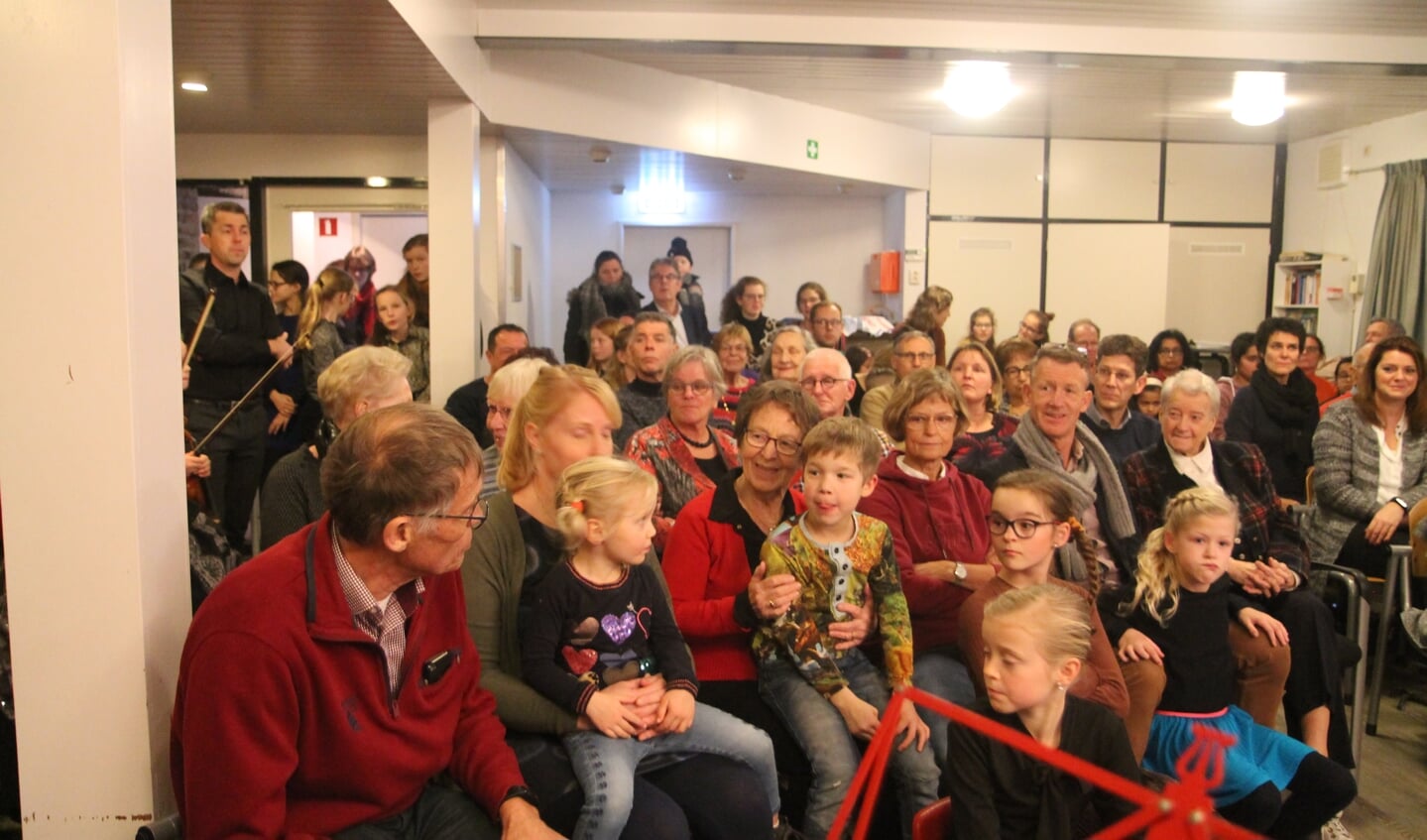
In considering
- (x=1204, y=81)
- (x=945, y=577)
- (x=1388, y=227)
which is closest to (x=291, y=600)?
(x=945, y=577)

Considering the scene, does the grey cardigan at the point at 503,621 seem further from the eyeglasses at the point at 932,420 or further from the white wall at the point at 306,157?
the white wall at the point at 306,157

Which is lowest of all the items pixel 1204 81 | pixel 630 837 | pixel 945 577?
pixel 630 837

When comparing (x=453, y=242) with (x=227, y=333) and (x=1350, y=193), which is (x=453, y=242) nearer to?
(x=227, y=333)

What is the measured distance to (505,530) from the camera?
2289 mm

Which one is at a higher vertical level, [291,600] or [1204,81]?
[1204,81]

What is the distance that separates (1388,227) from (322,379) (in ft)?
27.7

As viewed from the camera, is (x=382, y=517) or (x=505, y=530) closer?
(x=382, y=517)

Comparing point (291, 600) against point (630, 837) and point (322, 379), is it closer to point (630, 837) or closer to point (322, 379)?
point (630, 837)

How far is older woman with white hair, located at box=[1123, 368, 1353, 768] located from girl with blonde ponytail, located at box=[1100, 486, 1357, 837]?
0.64ft

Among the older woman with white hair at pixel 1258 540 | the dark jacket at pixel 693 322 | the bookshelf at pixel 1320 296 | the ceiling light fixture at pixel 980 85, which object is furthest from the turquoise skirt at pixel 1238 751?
the bookshelf at pixel 1320 296

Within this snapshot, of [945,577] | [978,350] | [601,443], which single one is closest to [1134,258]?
[978,350]

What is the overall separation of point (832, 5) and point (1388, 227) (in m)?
5.38

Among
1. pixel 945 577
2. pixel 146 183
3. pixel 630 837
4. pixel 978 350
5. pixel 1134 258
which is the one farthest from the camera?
pixel 1134 258

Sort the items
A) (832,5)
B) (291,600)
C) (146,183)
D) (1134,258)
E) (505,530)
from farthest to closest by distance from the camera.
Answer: (1134,258), (832,5), (505,530), (146,183), (291,600)
